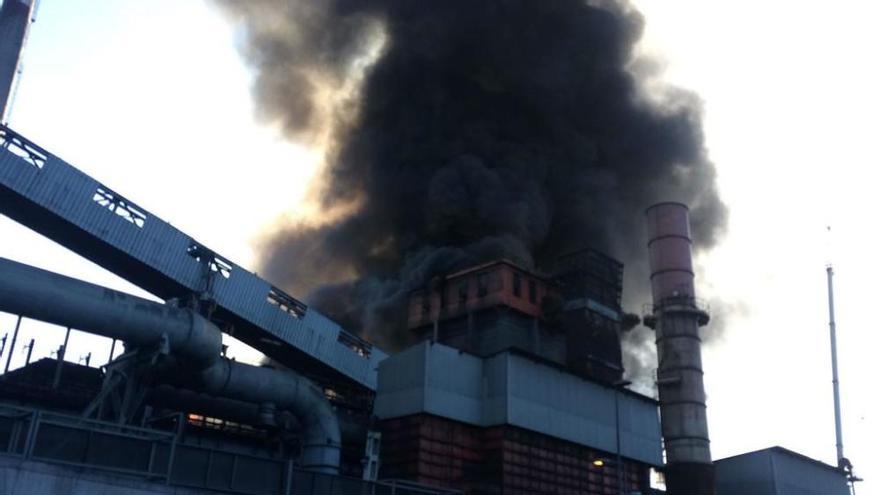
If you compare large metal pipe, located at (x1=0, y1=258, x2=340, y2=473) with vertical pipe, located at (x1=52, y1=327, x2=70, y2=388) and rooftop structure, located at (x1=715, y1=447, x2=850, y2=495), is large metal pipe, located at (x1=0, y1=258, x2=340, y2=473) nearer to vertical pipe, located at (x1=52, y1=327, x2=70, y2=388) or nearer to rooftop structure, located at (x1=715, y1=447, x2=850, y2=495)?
vertical pipe, located at (x1=52, y1=327, x2=70, y2=388)

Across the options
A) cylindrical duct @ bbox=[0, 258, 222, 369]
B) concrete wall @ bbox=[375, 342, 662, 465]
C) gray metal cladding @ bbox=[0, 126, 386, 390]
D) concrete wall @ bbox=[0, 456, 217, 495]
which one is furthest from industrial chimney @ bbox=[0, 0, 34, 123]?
concrete wall @ bbox=[0, 456, 217, 495]

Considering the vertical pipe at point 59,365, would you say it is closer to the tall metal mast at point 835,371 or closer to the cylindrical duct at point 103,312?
the cylindrical duct at point 103,312

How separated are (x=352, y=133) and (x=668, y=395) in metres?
34.6

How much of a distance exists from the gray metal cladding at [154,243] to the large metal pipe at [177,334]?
16.7 feet

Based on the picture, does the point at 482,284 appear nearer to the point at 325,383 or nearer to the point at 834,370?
the point at 325,383

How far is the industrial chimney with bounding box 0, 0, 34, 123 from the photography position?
49031 millimetres

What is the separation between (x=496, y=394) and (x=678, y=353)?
1583 centimetres

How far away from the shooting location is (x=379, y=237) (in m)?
61.9

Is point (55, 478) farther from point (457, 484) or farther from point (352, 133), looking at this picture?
A: point (352, 133)

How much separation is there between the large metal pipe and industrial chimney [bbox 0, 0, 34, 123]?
28.6 m

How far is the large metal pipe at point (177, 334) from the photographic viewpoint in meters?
25.5

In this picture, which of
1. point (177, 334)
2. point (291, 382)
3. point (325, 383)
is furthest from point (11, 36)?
point (291, 382)

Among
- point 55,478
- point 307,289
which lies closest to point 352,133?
point 307,289

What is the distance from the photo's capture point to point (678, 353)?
48.6m
